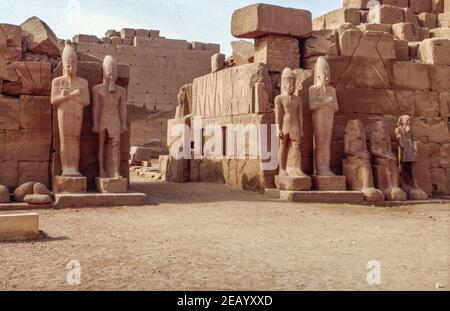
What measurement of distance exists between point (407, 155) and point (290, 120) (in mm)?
2500

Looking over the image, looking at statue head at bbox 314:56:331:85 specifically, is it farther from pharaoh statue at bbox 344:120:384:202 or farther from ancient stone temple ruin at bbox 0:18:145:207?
ancient stone temple ruin at bbox 0:18:145:207

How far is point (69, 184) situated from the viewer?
771 cm

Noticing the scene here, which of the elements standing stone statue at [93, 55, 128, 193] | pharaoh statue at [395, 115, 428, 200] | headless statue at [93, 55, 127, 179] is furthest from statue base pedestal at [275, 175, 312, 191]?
headless statue at [93, 55, 127, 179]

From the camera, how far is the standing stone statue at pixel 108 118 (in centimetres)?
817

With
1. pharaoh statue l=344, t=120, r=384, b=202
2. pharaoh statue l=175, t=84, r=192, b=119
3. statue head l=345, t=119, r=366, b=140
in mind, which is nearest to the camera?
pharaoh statue l=344, t=120, r=384, b=202

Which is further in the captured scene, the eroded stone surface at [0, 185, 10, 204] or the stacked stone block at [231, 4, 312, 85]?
the stacked stone block at [231, 4, 312, 85]

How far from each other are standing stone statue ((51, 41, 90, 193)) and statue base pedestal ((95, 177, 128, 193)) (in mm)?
264

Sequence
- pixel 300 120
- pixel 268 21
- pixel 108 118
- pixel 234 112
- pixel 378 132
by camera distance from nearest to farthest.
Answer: pixel 108 118 → pixel 300 120 → pixel 378 132 → pixel 268 21 → pixel 234 112

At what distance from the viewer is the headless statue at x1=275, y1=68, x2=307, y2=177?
28.0 feet

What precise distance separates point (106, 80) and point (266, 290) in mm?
5927

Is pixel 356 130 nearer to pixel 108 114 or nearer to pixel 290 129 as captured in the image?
pixel 290 129

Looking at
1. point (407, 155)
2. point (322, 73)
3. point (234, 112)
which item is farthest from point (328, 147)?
point (234, 112)

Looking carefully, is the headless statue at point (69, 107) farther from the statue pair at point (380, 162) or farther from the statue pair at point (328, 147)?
the statue pair at point (380, 162)

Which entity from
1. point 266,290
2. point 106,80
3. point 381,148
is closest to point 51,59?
point 106,80
